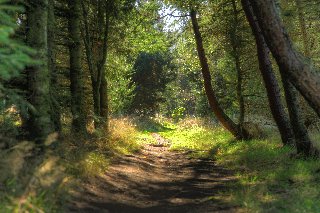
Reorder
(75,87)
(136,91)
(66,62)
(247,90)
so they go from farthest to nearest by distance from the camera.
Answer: (136,91) < (247,90) < (66,62) < (75,87)

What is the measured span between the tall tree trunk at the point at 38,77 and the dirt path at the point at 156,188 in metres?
1.57

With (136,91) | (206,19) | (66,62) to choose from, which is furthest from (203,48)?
(136,91)

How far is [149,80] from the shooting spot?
46000mm

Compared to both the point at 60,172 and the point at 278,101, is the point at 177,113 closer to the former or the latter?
the point at 278,101

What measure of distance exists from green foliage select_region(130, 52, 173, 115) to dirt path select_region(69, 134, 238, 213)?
96.0 ft

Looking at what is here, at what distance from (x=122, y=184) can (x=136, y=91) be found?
111ft

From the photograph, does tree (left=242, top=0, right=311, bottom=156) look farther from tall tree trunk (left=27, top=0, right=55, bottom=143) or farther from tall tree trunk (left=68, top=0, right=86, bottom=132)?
tall tree trunk (left=27, top=0, right=55, bottom=143)

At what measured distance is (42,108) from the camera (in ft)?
30.7

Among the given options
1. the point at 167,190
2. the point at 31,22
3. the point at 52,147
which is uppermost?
the point at 31,22

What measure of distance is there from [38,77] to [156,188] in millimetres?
3771

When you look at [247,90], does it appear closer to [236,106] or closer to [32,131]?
[236,106]

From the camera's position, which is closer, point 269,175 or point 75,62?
point 269,175

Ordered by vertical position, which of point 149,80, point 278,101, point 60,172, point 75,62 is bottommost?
point 60,172

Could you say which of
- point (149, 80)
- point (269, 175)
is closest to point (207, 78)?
point (269, 175)
